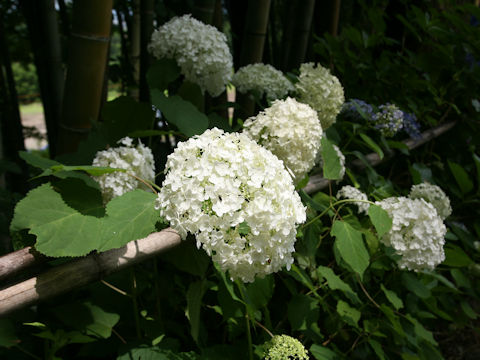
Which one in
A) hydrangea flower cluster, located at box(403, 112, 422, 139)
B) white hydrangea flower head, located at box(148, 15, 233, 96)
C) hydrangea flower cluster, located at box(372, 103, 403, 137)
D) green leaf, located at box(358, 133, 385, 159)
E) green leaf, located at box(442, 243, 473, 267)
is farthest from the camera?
hydrangea flower cluster, located at box(403, 112, 422, 139)

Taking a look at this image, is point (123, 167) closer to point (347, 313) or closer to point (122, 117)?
point (122, 117)

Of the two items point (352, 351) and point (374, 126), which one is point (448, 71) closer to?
point (374, 126)

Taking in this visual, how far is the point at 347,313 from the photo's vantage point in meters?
1.38

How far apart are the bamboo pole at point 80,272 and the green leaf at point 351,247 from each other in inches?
17.2

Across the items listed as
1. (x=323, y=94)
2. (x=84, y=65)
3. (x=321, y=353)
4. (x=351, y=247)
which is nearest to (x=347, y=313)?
(x=321, y=353)

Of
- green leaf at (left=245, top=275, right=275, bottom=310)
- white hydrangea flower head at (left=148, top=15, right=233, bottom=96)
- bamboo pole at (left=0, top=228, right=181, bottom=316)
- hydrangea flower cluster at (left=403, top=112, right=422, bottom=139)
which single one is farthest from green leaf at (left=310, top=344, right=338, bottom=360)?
hydrangea flower cluster at (left=403, top=112, right=422, bottom=139)

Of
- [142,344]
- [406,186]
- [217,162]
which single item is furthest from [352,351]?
[406,186]

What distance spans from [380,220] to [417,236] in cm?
21

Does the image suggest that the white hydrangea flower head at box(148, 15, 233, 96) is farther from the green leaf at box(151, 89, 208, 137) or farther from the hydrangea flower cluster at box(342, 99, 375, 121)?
the hydrangea flower cluster at box(342, 99, 375, 121)

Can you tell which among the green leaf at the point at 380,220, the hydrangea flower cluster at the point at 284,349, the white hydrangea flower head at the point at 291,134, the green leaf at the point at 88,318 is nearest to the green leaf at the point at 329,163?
the white hydrangea flower head at the point at 291,134

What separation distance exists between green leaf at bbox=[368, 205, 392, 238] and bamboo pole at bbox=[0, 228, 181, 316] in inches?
21.9

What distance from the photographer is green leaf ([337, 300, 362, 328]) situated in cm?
136

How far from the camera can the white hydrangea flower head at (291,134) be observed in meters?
1.12

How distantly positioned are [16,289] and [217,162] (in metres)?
0.44
